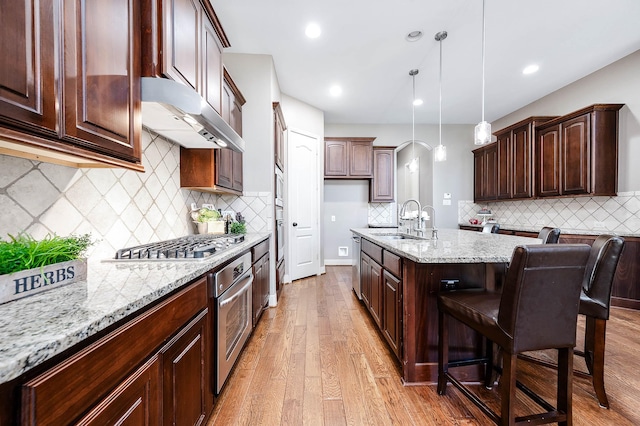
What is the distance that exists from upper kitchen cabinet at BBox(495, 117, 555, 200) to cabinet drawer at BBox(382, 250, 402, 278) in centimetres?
350

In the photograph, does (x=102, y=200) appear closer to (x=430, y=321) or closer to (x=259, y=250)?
(x=259, y=250)

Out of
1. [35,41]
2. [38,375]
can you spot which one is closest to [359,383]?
[38,375]

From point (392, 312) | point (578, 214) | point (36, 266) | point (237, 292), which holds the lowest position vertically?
point (392, 312)

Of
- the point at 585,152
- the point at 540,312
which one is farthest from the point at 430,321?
the point at 585,152

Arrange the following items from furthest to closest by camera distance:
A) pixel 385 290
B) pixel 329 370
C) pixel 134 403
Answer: pixel 385 290 → pixel 329 370 → pixel 134 403

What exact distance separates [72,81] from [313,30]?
2.52 m

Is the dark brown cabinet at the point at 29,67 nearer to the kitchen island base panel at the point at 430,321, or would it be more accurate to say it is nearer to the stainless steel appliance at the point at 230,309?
the stainless steel appliance at the point at 230,309

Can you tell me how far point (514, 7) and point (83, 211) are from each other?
12.3 ft

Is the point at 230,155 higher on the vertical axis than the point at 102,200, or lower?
higher

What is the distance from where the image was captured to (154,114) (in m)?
1.45

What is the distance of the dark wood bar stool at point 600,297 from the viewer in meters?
1.42

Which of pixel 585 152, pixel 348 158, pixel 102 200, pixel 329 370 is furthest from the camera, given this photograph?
pixel 348 158

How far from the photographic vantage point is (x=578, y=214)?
368 centimetres

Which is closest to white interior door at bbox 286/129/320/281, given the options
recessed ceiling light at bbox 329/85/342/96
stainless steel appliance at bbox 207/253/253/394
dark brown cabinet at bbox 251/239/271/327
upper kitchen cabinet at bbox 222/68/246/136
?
recessed ceiling light at bbox 329/85/342/96
